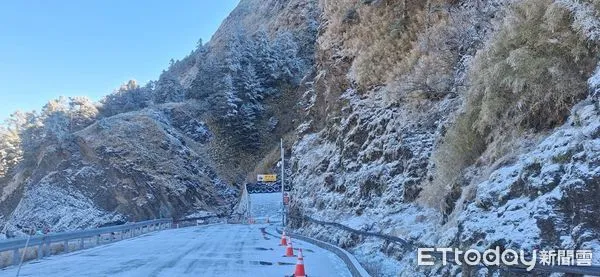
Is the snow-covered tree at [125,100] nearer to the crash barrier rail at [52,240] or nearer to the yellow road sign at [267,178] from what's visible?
the yellow road sign at [267,178]

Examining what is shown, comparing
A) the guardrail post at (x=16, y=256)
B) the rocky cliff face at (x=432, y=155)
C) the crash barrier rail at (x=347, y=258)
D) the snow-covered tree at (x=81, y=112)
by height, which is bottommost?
the guardrail post at (x=16, y=256)

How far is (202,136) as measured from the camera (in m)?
80.1

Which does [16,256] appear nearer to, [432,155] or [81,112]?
[432,155]

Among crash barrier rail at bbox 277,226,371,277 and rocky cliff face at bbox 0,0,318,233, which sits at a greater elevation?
rocky cliff face at bbox 0,0,318,233

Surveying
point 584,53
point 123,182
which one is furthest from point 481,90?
point 123,182

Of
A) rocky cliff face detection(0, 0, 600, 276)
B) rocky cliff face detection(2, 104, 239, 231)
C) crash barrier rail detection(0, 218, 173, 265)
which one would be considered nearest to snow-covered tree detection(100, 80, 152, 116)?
rocky cliff face detection(2, 104, 239, 231)

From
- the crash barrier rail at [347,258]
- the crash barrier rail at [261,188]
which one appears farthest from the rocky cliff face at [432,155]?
the crash barrier rail at [261,188]

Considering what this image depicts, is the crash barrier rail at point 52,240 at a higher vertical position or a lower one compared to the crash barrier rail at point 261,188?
lower

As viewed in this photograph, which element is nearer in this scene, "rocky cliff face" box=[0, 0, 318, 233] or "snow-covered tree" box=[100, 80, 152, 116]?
"rocky cliff face" box=[0, 0, 318, 233]

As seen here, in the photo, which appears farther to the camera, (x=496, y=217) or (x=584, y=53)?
(x=584, y=53)

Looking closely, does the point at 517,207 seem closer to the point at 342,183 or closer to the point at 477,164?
the point at 477,164

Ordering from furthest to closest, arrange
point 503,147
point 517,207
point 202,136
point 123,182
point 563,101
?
point 202,136
point 123,182
point 503,147
point 563,101
point 517,207

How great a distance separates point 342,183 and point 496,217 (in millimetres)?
16471

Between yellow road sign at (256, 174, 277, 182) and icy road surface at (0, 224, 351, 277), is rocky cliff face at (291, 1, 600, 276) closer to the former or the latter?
icy road surface at (0, 224, 351, 277)
